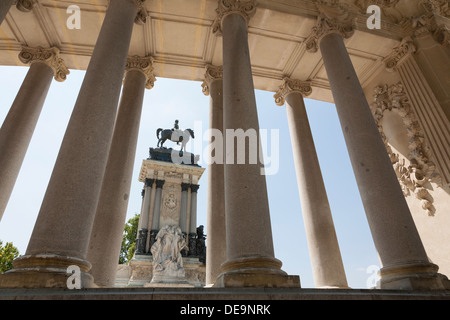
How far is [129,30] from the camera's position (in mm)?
20500

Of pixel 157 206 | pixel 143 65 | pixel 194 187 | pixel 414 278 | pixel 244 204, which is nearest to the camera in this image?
pixel 414 278

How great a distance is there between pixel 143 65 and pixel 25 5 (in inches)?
429

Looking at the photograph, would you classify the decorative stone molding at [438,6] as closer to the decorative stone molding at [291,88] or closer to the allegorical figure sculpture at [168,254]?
the decorative stone molding at [291,88]

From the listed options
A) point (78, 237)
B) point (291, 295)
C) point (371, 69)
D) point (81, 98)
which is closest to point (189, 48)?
point (81, 98)

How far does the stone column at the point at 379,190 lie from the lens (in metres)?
15.4

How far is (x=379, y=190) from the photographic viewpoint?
18266mm

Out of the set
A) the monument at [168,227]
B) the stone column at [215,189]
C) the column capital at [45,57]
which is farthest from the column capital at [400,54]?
the monument at [168,227]

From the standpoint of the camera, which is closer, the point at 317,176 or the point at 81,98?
the point at 81,98

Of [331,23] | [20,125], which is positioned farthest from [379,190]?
[20,125]

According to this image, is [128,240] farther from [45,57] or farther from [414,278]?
[414,278]

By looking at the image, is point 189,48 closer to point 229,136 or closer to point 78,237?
point 229,136
